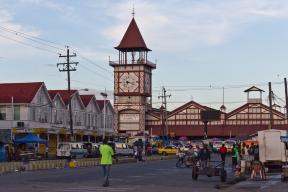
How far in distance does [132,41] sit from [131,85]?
8.01 meters

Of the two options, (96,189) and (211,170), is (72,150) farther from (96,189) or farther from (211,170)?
(96,189)

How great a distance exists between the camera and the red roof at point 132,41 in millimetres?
116688

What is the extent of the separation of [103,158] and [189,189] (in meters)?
3.37

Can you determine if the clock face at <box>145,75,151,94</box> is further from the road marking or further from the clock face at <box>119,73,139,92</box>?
the road marking

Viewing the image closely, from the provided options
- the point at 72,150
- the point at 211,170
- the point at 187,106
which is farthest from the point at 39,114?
the point at 211,170

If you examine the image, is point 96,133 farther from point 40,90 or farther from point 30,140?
point 30,140

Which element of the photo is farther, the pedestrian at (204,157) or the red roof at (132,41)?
the red roof at (132,41)

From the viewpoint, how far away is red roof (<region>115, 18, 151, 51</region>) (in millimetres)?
116688

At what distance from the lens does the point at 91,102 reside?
99062mm

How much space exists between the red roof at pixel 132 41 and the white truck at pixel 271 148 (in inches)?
3073

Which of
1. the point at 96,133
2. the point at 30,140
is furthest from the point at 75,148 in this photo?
the point at 96,133

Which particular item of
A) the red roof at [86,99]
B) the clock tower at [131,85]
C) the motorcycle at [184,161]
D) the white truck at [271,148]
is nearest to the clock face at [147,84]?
the clock tower at [131,85]

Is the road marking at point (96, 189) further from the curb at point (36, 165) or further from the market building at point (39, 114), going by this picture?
the market building at point (39, 114)

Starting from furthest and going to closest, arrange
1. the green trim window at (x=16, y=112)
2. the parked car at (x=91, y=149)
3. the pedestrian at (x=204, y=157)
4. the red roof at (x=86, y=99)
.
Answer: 1. the red roof at (x=86, y=99)
2. the green trim window at (x=16, y=112)
3. the parked car at (x=91, y=149)
4. the pedestrian at (x=204, y=157)
